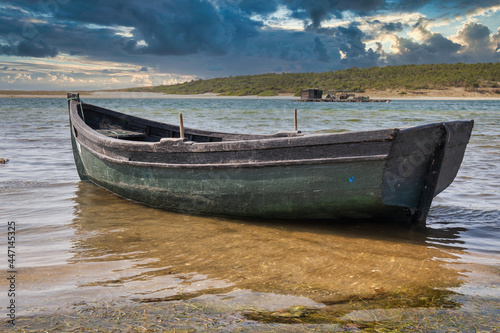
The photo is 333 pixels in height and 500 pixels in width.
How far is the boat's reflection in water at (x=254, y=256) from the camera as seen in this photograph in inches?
132

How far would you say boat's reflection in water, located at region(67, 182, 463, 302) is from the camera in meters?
3.35

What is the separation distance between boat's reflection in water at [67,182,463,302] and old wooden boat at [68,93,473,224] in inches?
10.7

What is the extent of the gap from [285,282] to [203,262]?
0.92 meters

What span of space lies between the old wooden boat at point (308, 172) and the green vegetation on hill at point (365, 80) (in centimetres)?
10809

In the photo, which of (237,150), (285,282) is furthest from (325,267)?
(237,150)

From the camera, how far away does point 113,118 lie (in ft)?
29.6

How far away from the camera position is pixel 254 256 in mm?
4055

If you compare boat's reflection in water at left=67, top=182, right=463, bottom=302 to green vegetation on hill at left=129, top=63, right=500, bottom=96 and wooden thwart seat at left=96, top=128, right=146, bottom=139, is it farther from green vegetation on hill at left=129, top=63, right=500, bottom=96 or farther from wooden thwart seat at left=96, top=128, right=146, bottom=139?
green vegetation on hill at left=129, top=63, right=500, bottom=96

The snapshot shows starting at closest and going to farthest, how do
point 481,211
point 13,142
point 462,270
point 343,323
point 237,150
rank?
point 343,323 < point 462,270 < point 237,150 < point 481,211 < point 13,142

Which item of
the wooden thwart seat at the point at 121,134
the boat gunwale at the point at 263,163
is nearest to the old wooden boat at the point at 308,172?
the boat gunwale at the point at 263,163

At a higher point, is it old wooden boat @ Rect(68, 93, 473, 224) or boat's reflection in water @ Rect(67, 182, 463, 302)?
old wooden boat @ Rect(68, 93, 473, 224)

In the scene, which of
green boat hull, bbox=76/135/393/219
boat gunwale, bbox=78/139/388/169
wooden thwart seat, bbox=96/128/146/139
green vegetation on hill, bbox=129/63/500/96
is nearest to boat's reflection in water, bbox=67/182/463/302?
green boat hull, bbox=76/135/393/219

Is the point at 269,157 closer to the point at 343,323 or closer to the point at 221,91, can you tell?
the point at 343,323

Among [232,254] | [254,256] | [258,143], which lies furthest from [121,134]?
[254,256]
